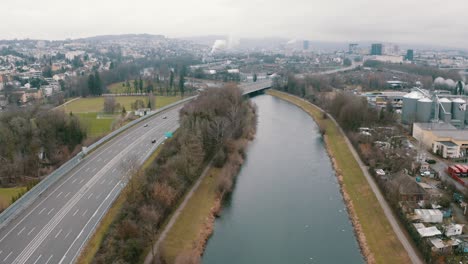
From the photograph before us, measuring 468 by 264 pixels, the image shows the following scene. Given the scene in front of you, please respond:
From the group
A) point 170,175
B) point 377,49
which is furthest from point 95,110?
point 377,49

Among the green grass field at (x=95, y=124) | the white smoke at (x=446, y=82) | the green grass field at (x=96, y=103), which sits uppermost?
the white smoke at (x=446, y=82)

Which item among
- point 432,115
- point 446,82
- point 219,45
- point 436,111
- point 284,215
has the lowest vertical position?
point 284,215

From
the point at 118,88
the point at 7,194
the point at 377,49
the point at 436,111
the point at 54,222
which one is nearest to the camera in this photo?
the point at 54,222

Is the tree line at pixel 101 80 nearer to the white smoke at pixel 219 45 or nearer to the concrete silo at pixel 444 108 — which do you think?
the concrete silo at pixel 444 108

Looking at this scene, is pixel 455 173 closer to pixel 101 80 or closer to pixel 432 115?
pixel 432 115

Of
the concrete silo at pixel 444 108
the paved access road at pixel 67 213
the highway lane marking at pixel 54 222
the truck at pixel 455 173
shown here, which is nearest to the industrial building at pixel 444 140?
the truck at pixel 455 173

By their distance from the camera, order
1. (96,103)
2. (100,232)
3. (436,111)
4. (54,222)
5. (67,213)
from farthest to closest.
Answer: (96,103), (436,111), (67,213), (54,222), (100,232)

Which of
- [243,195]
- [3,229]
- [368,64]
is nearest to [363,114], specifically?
[243,195]

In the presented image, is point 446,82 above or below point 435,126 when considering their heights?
above
